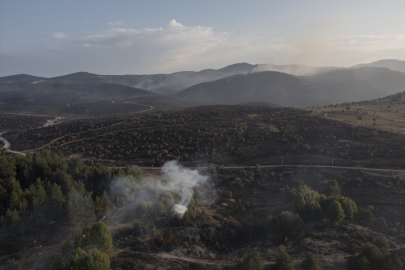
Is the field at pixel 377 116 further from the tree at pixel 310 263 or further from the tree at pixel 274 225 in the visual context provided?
the tree at pixel 310 263

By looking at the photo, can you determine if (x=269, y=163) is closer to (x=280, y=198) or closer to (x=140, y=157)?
(x=280, y=198)

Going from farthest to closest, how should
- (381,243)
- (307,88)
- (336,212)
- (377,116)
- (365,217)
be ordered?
(307,88), (377,116), (365,217), (336,212), (381,243)

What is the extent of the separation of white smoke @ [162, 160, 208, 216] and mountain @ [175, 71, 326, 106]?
107522 mm

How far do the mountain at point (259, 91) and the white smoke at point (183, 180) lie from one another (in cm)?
10752

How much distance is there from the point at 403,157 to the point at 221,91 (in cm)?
13845

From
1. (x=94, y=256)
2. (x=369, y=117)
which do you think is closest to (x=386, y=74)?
(x=369, y=117)

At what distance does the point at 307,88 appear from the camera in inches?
5217

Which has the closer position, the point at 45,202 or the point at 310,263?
the point at 310,263

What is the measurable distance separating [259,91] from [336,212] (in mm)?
134160

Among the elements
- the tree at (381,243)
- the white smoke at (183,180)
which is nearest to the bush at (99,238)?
the white smoke at (183,180)

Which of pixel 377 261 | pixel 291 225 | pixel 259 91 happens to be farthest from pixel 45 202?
pixel 259 91

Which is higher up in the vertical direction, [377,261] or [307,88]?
[307,88]

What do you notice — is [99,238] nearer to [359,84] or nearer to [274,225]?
[274,225]

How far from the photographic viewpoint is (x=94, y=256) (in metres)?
11.6
